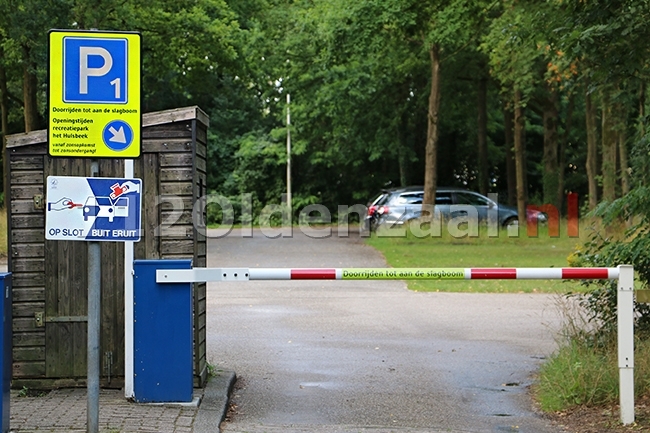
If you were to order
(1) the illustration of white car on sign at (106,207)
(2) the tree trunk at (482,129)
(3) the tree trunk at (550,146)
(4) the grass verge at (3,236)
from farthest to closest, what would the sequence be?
(2) the tree trunk at (482,129) < (3) the tree trunk at (550,146) < (4) the grass verge at (3,236) < (1) the illustration of white car on sign at (106,207)

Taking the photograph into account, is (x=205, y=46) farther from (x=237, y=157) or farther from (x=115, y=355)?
(x=115, y=355)

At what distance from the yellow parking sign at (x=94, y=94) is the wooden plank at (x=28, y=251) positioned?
2.55 meters

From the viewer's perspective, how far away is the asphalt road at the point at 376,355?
801 cm

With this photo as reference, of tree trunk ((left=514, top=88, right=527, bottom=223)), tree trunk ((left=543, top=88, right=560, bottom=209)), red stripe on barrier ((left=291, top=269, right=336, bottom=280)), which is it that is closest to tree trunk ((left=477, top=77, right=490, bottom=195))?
tree trunk ((left=543, top=88, right=560, bottom=209))

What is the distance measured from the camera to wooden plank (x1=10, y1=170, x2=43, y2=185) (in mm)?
8164

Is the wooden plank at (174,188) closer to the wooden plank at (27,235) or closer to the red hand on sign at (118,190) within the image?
the wooden plank at (27,235)

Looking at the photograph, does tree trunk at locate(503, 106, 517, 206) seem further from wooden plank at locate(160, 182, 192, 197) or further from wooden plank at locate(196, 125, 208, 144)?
wooden plank at locate(160, 182, 192, 197)

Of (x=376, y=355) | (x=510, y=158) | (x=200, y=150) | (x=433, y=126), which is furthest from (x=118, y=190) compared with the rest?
(x=510, y=158)

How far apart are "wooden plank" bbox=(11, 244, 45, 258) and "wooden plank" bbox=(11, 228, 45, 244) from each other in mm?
40

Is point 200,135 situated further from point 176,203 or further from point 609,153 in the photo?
point 609,153

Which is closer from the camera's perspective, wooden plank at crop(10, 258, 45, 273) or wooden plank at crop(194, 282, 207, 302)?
wooden plank at crop(10, 258, 45, 273)

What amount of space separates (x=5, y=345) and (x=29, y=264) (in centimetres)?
203

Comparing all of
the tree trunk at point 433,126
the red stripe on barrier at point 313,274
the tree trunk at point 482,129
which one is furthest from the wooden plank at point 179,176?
the tree trunk at point 482,129

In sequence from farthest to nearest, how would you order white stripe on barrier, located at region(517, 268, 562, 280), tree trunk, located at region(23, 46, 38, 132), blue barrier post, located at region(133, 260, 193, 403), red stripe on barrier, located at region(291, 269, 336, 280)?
1. tree trunk, located at region(23, 46, 38, 132)
2. blue barrier post, located at region(133, 260, 193, 403)
3. white stripe on barrier, located at region(517, 268, 562, 280)
4. red stripe on barrier, located at region(291, 269, 336, 280)
